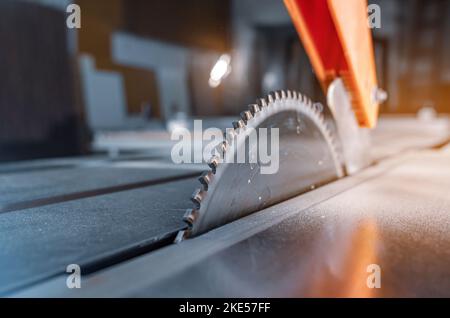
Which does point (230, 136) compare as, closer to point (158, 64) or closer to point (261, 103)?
point (261, 103)

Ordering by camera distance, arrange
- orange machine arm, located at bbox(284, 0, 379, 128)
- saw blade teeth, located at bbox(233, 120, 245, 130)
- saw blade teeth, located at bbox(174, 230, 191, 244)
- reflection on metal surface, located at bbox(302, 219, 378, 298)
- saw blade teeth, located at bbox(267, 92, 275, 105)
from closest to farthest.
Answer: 1. reflection on metal surface, located at bbox(302, 219, 378, 298)
2. saw blade teeth, located at bbox(174, 230, 191, 244)
3. saw blade teeth, located at bbox(233, 120, 245, 130)
4. saw blade teeth, located at bbox(267, 92, 275, 105)
5. orange machine arm, located at bbox(284, 0, 379, 128)

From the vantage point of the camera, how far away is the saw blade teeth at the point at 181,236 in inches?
28.6

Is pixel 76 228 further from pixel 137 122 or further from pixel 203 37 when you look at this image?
pixel 203 37

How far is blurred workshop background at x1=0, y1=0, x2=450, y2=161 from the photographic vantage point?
2723 millimetres

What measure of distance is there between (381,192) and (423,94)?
7.33 m

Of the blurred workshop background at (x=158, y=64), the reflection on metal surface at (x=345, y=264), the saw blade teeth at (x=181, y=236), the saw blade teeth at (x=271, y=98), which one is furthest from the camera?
the blurred workshop background at (x=158, y=64)

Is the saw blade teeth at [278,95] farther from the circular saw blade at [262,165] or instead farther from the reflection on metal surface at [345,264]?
the reflection on metal surface at [345,264]

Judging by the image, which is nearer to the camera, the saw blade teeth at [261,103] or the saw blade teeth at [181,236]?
the saw blade teeth at [181,236]

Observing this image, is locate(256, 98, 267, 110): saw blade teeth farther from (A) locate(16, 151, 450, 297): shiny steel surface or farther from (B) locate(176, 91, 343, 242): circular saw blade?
(A) locate(16, 151, 450, 297): shiny steel surface

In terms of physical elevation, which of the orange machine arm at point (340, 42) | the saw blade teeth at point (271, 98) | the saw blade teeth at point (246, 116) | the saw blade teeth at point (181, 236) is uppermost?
the orange machine arm at point (340, 42)

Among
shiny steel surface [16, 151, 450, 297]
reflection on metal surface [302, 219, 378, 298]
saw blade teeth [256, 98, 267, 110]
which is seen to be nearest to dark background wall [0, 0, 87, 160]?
saw blade teeth [256, 98, 267, 110]

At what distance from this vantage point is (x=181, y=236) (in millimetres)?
735

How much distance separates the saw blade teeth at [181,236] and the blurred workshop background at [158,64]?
2184mm

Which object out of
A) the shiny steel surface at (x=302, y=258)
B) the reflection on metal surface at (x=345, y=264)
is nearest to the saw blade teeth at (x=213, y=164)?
the shiny steel surface at (x=302, y=258)
